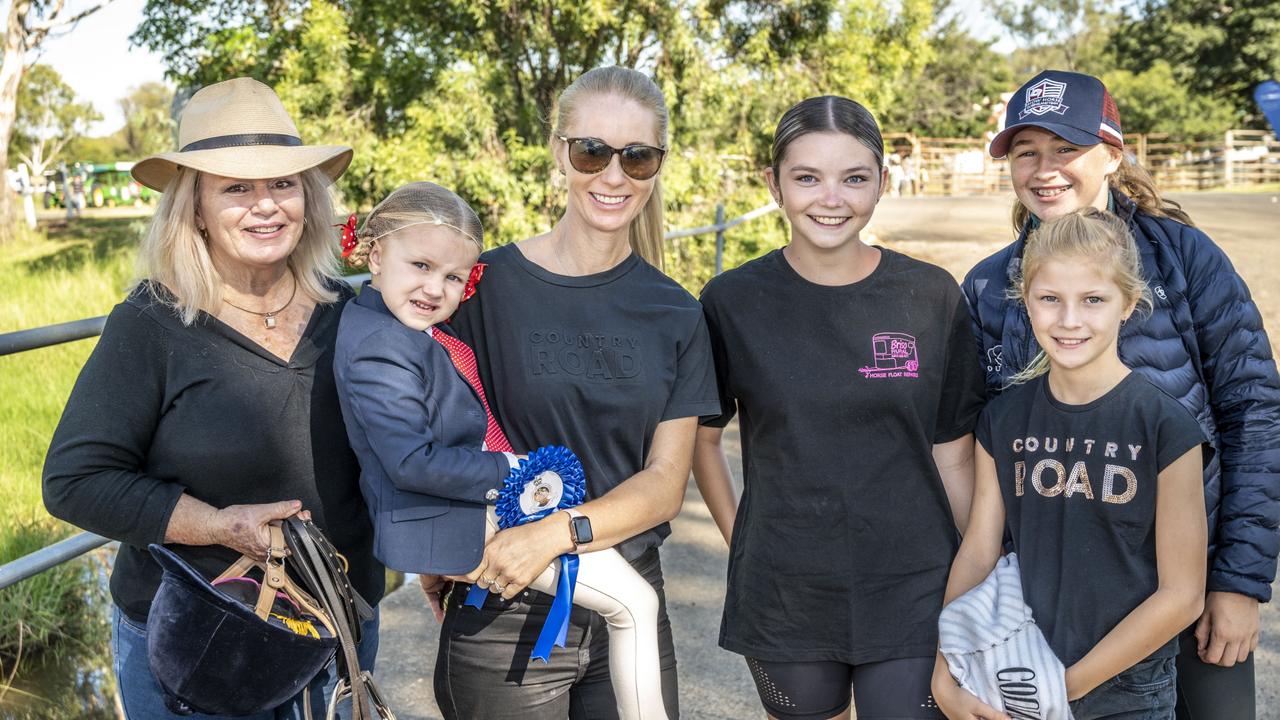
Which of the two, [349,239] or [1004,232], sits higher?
[349,239]

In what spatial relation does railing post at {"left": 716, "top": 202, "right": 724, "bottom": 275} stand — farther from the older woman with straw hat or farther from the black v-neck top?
the black v-neck top

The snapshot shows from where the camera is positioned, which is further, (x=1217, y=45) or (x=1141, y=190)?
(x=1217, y=45)

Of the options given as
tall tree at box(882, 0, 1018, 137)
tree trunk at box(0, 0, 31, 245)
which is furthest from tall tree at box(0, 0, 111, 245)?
tall tree at box(882, 0, 1018, 137)

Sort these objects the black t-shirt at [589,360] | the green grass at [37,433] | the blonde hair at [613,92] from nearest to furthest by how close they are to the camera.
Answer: the black t-shirt at [589,360], the blonde hair at [613,92], the green grass at [37,433]

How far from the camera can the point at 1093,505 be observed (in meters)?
2.13

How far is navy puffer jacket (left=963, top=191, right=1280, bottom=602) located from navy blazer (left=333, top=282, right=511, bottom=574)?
1.42 metres

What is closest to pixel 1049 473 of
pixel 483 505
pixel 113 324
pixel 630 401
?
pixel 630 401

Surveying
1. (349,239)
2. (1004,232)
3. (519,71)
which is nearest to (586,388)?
(349,239)

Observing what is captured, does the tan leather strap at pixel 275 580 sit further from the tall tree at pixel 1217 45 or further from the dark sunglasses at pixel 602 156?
the tall tree at pixel 1217 45

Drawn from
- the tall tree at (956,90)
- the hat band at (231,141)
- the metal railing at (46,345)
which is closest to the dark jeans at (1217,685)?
the hat band at (231,141)

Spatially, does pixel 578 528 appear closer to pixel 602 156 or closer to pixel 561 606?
pixel 561 606

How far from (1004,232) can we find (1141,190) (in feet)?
50.0

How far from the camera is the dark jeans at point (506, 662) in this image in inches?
86.4

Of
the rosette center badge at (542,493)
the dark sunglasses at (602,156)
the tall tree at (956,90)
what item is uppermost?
the tall tree at (956,90)
